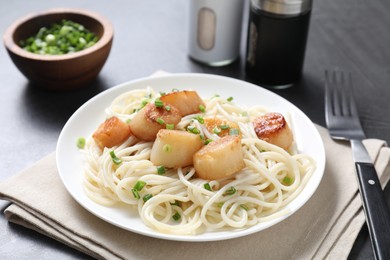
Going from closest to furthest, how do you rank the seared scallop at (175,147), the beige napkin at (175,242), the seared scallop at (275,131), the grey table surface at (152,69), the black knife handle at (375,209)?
the black knife handle at (375,209), the beige napkin at (175,242), the seared scallop at (175,147), the seared scallop at (275,131), the grey table surface at (152,69)

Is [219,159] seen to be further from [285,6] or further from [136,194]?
[285,6]

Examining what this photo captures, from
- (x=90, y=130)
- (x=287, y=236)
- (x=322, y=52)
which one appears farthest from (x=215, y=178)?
(x=322, y=52)

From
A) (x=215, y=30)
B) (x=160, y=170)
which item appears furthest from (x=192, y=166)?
(x=215, y=30)

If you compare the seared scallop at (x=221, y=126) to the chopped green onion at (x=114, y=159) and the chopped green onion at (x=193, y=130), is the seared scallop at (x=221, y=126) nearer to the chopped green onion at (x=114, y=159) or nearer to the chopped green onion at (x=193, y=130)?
the chopped green onion at (x=193, y=130)

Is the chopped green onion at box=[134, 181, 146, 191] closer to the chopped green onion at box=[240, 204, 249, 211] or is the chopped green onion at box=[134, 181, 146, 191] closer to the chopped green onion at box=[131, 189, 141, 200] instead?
the chopped green onion at box=[131, 189, 141, 200]

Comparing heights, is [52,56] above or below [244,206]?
above

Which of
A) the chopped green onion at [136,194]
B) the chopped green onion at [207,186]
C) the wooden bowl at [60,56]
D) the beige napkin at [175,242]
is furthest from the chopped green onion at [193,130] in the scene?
the wooden bowl at [60,56]
